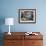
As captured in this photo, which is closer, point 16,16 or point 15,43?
point 15,43

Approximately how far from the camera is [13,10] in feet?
14.7

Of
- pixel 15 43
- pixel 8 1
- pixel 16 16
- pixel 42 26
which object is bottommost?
pixel 15 43

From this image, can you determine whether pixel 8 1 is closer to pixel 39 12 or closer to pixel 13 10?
pixel 13 10


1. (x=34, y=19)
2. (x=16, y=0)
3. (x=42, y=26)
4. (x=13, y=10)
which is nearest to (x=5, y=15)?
(x=13, y=10)

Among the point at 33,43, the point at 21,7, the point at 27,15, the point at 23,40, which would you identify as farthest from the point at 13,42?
the point at 21,7

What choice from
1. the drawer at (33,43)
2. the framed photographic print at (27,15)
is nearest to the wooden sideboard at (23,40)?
the drawer at (33,43)

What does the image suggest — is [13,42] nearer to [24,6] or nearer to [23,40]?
[23,40]

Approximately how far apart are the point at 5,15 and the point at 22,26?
2.32 ft

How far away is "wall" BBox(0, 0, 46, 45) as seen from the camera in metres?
4.48

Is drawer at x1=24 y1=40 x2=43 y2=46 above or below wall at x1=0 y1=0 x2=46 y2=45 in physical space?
below

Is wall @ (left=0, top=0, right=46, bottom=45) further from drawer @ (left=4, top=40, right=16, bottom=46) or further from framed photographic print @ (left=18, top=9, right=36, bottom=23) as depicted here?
drawer @ (left=4, top=40, right=16, bottom=46)

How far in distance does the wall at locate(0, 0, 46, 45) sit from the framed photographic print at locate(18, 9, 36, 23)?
0.36 feet

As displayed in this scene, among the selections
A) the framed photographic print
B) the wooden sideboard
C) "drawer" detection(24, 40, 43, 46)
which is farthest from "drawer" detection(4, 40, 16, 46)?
the framed photographic print

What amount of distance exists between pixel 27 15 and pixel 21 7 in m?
0.35
